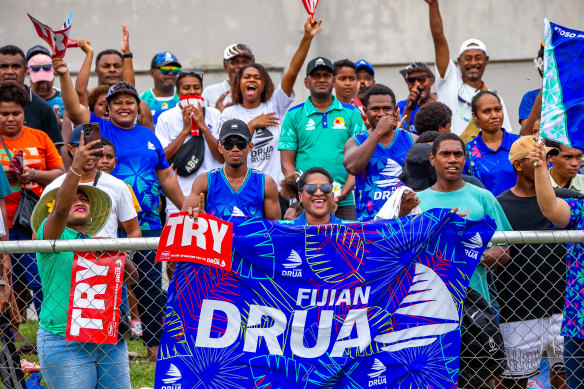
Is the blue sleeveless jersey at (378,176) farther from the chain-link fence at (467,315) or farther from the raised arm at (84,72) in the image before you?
the raised arm at (84,72)

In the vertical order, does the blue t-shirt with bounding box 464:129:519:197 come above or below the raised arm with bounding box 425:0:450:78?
below

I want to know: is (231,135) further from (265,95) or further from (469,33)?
(469,33)

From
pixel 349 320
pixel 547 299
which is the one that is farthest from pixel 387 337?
pixel 547 299

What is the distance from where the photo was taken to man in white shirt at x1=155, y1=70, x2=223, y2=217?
9047mm

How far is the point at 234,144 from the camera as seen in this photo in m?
7.14

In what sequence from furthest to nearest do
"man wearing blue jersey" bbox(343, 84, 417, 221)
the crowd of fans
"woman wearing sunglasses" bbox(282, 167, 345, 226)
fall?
"man wearing blue jersey" bbox(343, 84, 417, 221) < "woman wearing sunglasses" bbox(282, 167, 345, 226) < the crowd of fans

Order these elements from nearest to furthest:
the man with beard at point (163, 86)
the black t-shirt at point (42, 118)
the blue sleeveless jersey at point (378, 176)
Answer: the blue sleeveless jersey at point (378, 176) → the black t-shirt at point (42, 118) → the man with beard at point (163, 86)

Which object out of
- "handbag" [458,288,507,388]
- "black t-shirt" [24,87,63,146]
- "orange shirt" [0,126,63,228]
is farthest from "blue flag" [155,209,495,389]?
"black t-shirt" [24,87,63,146]

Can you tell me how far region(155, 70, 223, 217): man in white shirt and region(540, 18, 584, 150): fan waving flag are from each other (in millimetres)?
3588

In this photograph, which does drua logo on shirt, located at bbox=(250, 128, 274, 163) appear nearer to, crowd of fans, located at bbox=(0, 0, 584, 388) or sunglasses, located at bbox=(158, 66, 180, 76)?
crowd of fans, located at bbox=(0, 0, 584, 388)

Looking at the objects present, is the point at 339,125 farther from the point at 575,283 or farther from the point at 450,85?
the point at 575,283

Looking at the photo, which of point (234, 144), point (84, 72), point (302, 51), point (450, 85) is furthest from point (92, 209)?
point (450, 85)

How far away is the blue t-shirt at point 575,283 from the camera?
5918mm

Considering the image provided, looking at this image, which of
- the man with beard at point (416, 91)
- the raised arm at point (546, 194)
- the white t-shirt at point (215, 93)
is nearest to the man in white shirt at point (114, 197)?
the raised arm at point (546, 194)
